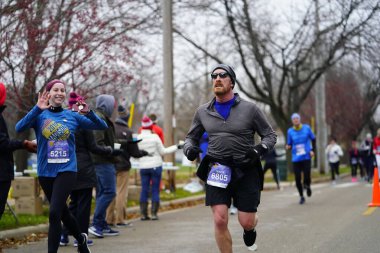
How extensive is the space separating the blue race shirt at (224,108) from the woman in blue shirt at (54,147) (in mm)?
1675

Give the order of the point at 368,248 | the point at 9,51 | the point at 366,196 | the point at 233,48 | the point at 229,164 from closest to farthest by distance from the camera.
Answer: the point at 229,164 < the point at 368,248 < the point at 9,51 < the point at 366,196 < the point at 233,48

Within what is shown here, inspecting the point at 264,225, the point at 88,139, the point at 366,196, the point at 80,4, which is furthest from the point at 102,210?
the point at 366,196

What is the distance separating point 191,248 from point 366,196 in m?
10.5

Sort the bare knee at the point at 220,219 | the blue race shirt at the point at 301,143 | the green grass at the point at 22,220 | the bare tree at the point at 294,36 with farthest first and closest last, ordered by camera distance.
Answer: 1. the bare tree at the point at 294,36
2. the blue race shirt at the point at 301,143
3. the green grass at the point at 22,220
4. the bare knee at the point at 220,219

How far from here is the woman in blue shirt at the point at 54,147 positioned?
23.2 feet

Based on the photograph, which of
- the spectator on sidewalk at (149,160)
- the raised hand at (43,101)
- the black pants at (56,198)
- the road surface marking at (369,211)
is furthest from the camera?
the road surface marking at (369,211)

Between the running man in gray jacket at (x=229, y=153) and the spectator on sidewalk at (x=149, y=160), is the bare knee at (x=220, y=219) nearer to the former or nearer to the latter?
the running man in gray jacket at (x=229, y=153)

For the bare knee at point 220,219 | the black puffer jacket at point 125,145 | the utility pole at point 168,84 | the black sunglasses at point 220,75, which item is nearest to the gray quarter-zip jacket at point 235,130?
the black sunglasses at point 220,75

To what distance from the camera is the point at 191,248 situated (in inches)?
351

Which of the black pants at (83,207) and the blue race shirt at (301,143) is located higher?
the blue race shirt at (301,143)

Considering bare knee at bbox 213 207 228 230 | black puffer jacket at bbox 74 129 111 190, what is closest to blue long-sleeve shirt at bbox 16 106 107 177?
black puffer jacket at bbox 74 129 111 190

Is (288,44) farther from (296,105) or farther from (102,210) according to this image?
(102,210)

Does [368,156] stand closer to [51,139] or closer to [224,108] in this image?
[224,108]

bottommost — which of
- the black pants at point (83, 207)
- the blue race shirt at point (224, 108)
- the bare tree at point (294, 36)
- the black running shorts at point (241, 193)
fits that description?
the black pants at point (83, 207)
